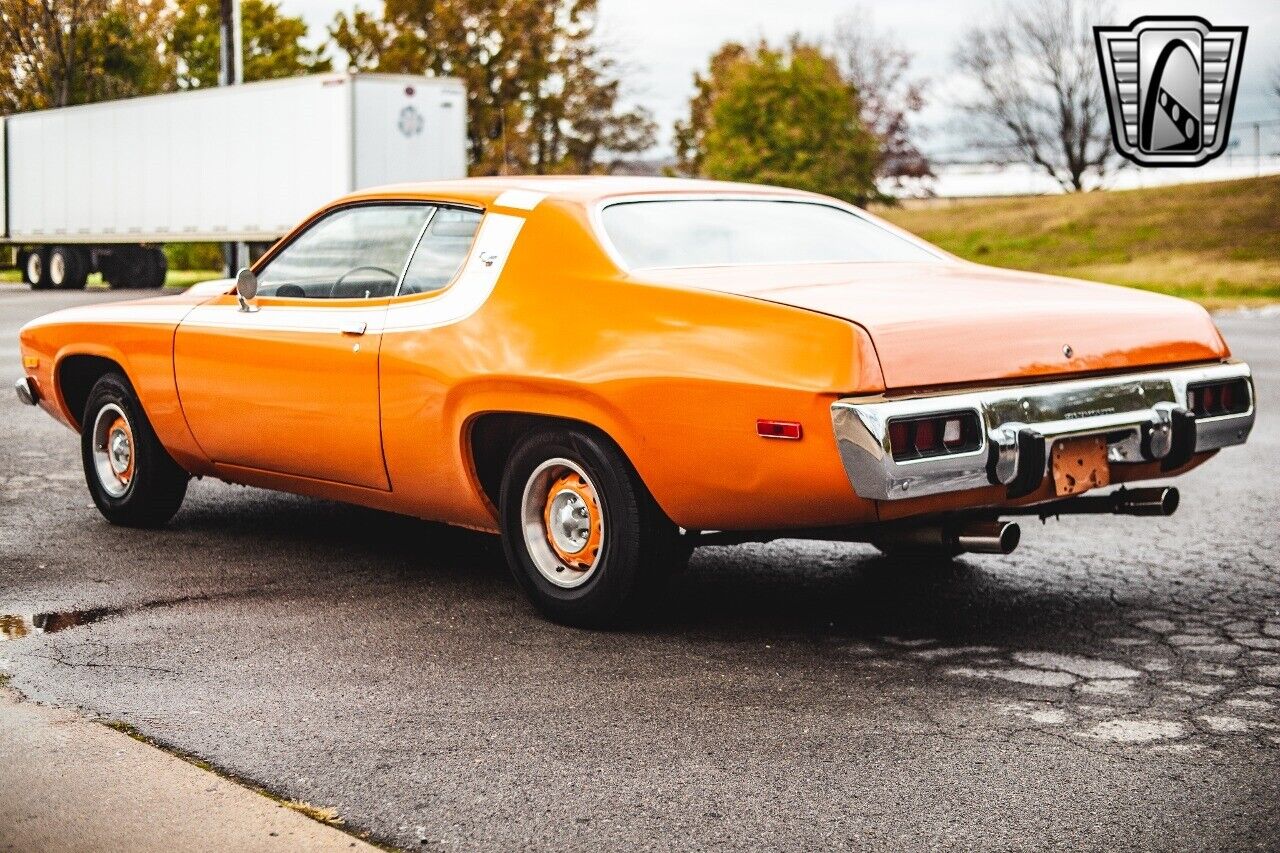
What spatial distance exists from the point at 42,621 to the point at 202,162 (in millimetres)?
25912

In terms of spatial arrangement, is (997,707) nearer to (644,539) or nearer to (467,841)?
(644,539)

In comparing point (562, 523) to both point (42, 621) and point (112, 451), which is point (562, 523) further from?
point (112, 451)

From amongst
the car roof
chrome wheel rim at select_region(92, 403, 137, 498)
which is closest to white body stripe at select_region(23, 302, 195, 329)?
chrome wheel rim at select_region(92, 403, 137, 498)

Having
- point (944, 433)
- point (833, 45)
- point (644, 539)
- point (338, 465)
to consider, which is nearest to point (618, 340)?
point (644, 539)

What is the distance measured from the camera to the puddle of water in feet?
17.5

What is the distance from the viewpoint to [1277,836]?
3.52 m

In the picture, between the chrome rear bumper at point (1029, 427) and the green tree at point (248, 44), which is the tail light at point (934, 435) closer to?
the chrome rear bumper at point (1029, 427)

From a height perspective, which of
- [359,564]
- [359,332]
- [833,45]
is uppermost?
[833,45]

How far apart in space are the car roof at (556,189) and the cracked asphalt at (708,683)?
1407 mm

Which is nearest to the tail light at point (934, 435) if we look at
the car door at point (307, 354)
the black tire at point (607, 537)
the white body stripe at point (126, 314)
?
the black tire at point (607, 537)

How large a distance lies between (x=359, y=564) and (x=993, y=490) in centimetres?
268

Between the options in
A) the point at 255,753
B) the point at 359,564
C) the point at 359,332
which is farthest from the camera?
the point at 359,564

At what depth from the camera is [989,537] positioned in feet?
16.3

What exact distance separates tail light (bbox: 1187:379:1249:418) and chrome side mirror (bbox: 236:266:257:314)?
11.3 feet
